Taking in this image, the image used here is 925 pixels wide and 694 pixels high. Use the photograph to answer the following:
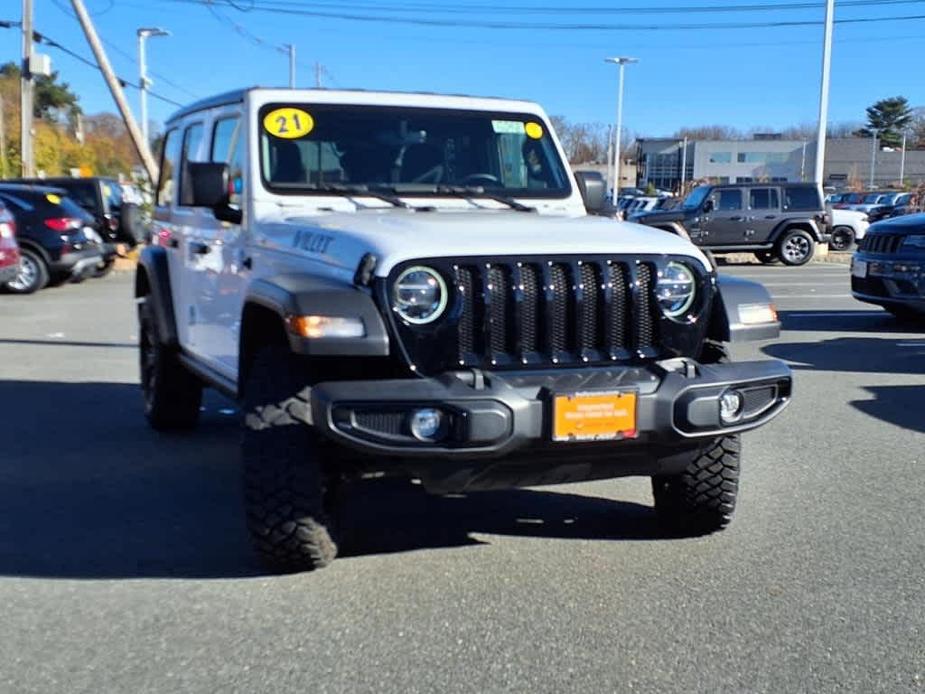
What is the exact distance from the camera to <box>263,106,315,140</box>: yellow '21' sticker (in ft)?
17.4

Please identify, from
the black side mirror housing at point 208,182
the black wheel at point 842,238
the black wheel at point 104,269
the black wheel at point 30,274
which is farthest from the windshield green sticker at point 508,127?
the black wheel at point 842,238

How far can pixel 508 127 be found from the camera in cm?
580

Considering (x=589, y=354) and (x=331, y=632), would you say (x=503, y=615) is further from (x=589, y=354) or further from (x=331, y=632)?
(x=589, y=354)

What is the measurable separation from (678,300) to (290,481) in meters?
1.68

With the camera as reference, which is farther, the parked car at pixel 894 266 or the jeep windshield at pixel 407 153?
the parked car at pixel 894 266

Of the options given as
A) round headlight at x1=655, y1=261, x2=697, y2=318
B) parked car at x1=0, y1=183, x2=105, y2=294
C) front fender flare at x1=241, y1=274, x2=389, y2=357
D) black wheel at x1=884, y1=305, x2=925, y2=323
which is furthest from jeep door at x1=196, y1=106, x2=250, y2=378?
parked car at x1=0, y1=183, x2=105, y2=294

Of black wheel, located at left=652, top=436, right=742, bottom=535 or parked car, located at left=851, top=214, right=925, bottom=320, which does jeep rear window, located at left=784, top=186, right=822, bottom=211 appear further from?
black wheel, located at left=652, top=436, right=742, bottom=535

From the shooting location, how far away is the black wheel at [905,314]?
1205cm

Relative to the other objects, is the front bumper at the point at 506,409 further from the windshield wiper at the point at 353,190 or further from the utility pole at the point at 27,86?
the utility pole at the point at 27,86

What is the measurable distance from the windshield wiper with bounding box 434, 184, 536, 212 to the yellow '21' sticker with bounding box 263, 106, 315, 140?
2.32 ft

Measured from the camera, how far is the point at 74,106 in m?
71.1

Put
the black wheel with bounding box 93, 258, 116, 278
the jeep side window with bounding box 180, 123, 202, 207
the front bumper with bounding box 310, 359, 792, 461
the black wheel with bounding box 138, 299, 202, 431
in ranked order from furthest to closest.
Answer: the black wheel with bounding box 93, 258, 116, 278
the black wheel with bounding box 138, 299, 202, 431
the jeep side window with bounding box 180, 123, 202, 207
the front bumper with bounding box 310, 359, 792, 461

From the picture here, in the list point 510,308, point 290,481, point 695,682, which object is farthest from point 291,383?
point 695,682

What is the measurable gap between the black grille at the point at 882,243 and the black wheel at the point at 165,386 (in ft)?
26.2
